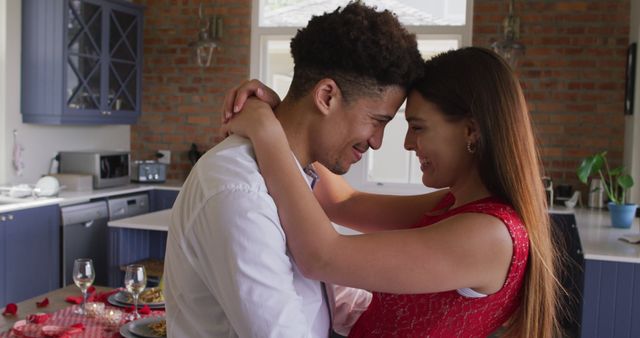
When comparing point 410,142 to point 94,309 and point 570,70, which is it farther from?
point 570,70

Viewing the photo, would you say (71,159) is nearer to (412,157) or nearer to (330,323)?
(412,157)

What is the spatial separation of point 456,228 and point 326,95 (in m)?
0.35

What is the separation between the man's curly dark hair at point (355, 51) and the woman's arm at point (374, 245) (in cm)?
14

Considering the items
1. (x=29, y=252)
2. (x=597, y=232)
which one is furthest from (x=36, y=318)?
(x=597, y=232)

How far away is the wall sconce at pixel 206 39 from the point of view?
19.9ft

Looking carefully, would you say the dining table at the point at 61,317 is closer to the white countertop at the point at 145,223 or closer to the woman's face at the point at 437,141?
the woman's face at the point at 437,141

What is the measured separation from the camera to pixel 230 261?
45.3 inches

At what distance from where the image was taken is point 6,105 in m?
5.21

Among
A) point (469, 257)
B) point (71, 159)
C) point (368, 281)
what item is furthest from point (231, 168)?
point (71, 159)

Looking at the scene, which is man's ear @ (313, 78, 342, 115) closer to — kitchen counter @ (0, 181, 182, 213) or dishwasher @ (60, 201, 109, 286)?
kitchen counter @ (0, 181, 182, 213)

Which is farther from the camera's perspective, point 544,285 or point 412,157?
point 412,157

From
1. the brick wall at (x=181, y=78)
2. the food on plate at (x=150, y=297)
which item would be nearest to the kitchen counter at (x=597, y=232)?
the food on plate at (x=150, y=297)

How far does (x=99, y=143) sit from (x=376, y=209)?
500cm

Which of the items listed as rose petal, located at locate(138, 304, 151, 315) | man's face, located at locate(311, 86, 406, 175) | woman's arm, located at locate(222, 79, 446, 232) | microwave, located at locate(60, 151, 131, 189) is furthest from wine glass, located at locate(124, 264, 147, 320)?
microwave, located at locate(60, 151, 131, 189)
